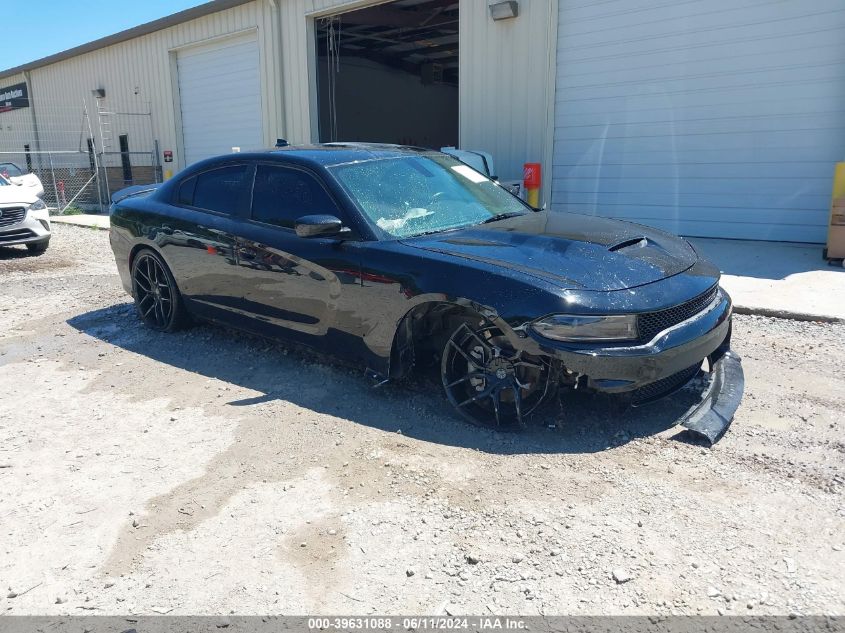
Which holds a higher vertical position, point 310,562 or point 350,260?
point 350,260

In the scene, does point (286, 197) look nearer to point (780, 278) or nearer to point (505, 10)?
point (780, 278)

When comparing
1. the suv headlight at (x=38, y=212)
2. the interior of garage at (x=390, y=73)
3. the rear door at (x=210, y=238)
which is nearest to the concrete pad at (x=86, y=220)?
the suv headlight at (x=38, y=212)

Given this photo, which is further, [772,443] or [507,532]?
[772,443]

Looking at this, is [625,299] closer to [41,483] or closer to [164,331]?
[41,483]

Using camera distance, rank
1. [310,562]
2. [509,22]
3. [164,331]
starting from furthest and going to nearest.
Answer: [509,22] → [164,331] → [310,562]

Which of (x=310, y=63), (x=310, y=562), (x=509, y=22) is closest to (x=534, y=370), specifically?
(x=310, y=562)

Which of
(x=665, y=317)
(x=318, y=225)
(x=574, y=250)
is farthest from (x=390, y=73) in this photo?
(x=665, y=317)

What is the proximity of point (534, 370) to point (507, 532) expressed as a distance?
1010mm

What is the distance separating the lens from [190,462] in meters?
3.50

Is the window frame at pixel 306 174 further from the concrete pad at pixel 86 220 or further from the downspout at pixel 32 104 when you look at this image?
the downspout at pixel 32 104

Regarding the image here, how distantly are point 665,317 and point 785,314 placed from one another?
3.01 m

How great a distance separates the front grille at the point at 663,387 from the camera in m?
3.49

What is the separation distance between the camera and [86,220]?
1630 centimetres

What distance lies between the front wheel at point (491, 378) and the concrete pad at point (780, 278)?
2109mm
